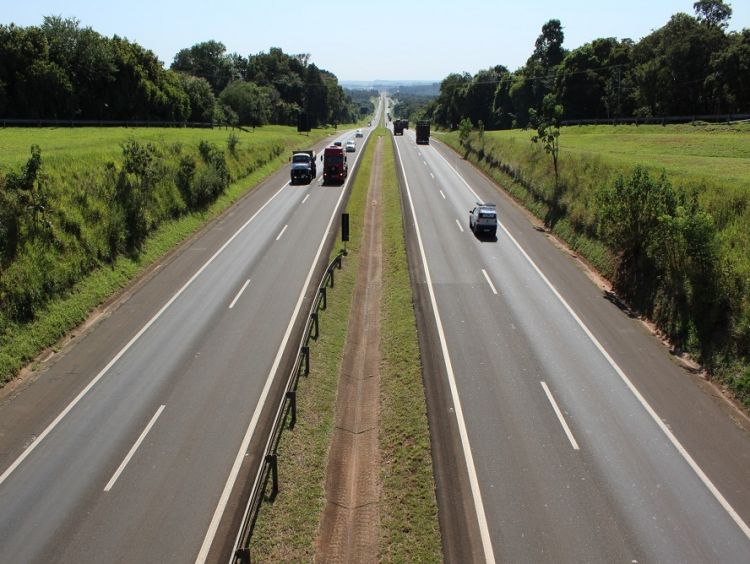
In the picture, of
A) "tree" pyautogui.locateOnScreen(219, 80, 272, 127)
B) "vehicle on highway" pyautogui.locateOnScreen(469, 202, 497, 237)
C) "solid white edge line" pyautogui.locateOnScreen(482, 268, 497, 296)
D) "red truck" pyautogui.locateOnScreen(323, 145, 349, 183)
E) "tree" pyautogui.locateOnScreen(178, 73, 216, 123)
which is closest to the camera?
"solid white edge line" pyautogui.locateOnScreen(482, 268, 497, 296)

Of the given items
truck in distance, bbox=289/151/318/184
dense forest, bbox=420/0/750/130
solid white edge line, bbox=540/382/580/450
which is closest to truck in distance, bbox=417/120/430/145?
dense forest, bbox=420/0/750/130

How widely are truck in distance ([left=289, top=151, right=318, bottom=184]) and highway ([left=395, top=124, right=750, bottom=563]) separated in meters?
31.0

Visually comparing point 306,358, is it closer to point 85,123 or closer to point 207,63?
point 85,123

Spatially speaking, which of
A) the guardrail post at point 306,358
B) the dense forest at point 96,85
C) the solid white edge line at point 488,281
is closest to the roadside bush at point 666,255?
the solid white edge line at point 488,281

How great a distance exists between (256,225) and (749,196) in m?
29.7

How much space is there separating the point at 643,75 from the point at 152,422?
82.7m


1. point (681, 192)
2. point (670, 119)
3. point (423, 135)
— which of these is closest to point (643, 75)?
point (670, 119)

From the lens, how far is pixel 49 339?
21734mm

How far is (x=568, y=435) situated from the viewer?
16.1m

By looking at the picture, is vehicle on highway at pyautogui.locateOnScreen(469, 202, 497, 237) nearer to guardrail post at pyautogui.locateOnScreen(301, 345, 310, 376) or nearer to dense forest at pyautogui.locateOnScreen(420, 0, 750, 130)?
dense forest at pyautogui.locateOnScreen(420, 0, 750, 130)

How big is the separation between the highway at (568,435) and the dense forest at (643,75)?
2366 cm

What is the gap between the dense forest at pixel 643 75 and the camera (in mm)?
67812

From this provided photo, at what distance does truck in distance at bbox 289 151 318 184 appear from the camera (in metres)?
55.6

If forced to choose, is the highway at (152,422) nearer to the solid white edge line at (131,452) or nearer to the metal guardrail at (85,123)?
the solid white edge line at (131,452)
